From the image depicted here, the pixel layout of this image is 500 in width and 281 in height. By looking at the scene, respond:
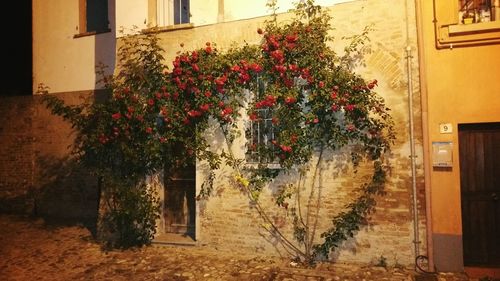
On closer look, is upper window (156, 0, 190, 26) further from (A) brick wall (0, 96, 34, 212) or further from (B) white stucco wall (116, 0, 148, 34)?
(A) brick wall (0, 96, 34, 212)

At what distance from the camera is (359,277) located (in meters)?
5.48

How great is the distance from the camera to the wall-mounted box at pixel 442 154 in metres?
5.49

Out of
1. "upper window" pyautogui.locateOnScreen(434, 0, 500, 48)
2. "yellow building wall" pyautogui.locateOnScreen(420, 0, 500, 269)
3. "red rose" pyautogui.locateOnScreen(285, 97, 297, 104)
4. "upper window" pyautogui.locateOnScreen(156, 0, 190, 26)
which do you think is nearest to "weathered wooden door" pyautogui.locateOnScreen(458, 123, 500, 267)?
"yellow building wall" pyautogui.locateOnScreen(420, 0, 500, 269)

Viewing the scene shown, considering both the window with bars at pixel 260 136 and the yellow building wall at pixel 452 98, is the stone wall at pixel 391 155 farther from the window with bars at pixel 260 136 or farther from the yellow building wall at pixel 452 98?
the window with bars at pixel 260 136

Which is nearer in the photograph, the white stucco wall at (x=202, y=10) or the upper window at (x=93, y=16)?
the white stucco wall at (x=202, y=10)

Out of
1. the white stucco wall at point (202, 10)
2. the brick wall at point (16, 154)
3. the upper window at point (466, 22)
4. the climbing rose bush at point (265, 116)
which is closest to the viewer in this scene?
the upper window at point (466, 22)

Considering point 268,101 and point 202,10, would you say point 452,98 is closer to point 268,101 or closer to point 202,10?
point 268,101

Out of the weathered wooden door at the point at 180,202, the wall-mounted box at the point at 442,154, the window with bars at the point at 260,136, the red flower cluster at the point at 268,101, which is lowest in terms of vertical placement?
the weathered wooden door at the point at 180,202

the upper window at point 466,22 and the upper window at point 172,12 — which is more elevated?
the upper window at point 172,12

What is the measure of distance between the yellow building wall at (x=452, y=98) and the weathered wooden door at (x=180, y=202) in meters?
4.85

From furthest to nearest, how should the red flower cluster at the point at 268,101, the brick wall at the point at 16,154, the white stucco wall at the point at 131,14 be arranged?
the brick wall at the point at 16,154 < the white stucco wall at the point at 131,14 < the red flower cluster at the point at 268,101

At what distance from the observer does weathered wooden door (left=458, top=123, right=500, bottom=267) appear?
5.46 metres

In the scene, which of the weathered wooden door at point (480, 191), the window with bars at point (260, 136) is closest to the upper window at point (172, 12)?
the window with bars at point (260, 136)

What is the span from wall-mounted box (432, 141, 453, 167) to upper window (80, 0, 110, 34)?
9352 millimetres
